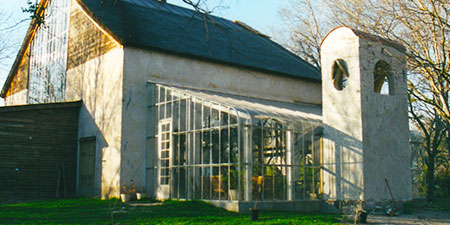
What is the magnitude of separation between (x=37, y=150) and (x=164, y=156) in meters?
4.56

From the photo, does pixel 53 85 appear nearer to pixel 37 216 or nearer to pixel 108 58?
pixel 108 58

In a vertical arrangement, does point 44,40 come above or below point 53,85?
above

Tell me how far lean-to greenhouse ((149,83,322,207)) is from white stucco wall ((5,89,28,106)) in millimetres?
9844

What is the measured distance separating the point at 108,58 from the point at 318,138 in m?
7.62

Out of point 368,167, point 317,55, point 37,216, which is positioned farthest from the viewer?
point 317,55

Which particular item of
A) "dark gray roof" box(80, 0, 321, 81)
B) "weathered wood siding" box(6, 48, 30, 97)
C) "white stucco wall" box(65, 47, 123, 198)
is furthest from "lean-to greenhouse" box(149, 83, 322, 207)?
"weathered wood siding" box(6, 48, 30, 97)

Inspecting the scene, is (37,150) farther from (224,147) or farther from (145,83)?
(224,147)

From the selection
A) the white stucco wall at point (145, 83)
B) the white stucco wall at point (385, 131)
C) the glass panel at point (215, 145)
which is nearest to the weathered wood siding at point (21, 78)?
the white stucco wall at point (145, 83)

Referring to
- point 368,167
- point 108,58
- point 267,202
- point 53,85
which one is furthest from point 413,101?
point 53,85

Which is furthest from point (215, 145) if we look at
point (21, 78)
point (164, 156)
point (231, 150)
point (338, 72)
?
point (21, 78)

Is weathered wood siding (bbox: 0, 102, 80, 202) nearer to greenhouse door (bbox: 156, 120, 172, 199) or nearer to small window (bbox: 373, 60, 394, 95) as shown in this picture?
greenhouse door (bbox: 156, 120, 172, 199)

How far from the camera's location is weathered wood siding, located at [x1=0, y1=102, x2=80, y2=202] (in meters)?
15.5

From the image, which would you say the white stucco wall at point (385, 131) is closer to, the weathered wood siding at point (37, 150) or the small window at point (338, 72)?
the small window at point (338, 72)

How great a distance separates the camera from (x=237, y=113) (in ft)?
41.1
